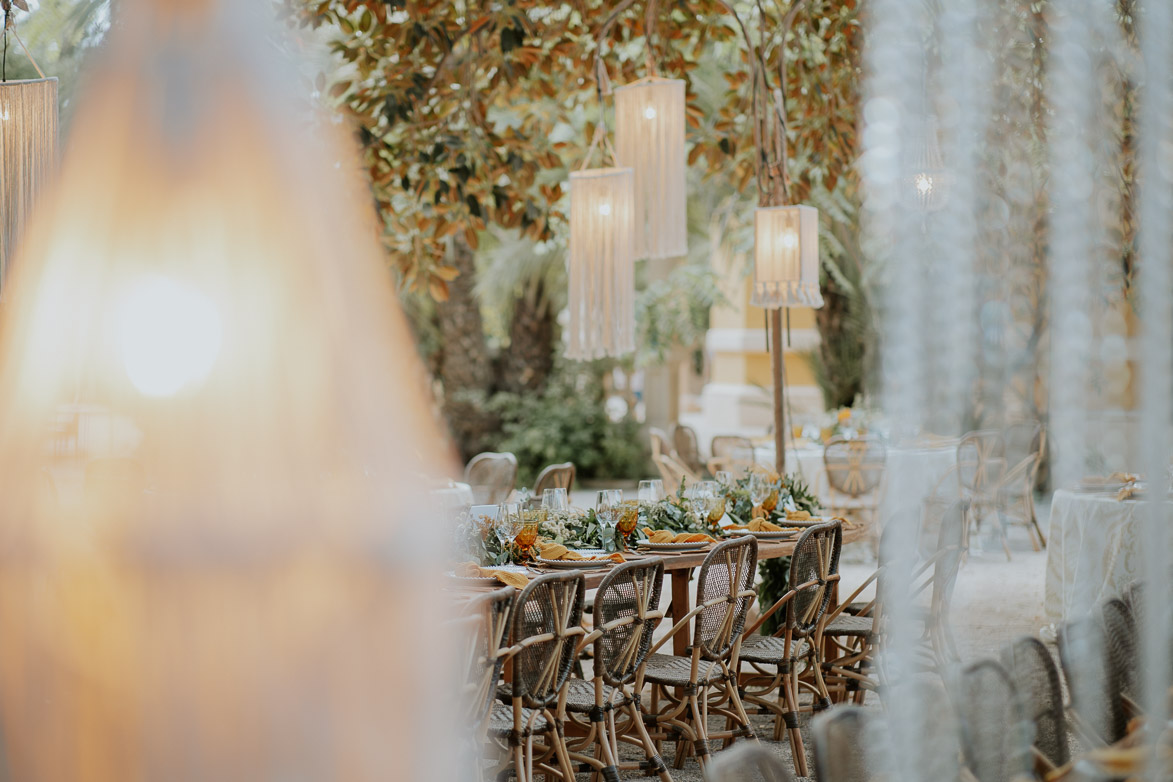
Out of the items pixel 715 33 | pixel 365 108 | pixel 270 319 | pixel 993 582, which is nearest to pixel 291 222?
pixel 270 319

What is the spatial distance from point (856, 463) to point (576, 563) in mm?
4727

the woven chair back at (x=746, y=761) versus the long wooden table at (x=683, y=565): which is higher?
the woven chair back at (x=746, y=761)

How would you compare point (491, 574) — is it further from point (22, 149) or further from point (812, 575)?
point (22, 149)

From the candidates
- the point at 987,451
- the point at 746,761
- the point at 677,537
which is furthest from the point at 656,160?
the point at 746,761

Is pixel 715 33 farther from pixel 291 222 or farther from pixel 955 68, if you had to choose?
pixel 955 68

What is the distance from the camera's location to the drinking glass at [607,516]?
4492mm

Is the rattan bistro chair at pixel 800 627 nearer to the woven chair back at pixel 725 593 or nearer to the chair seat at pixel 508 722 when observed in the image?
the woven chair back at pixel 725 593

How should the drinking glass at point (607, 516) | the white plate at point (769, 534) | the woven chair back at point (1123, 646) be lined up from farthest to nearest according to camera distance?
the white plate at point (769, 534), the drinking glass at point (607, 516), the woven chair back at point (1123, 646)

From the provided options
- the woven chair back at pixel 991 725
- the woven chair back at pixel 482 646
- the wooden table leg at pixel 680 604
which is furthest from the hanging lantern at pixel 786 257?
the woven chair back at pixel 991 725

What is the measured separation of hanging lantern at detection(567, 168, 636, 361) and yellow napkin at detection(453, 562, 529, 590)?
939 millimetres

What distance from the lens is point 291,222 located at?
389 centimetres

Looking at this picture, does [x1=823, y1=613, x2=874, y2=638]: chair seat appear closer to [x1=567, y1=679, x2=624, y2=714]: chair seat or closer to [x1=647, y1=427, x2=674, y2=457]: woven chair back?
[x1=567, y1=679, x2=624, y2=714]: chair seat

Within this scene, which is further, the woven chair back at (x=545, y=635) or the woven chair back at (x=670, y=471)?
the woven chair back at (x=670, y=471)

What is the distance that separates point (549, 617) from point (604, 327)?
4.37 ft
